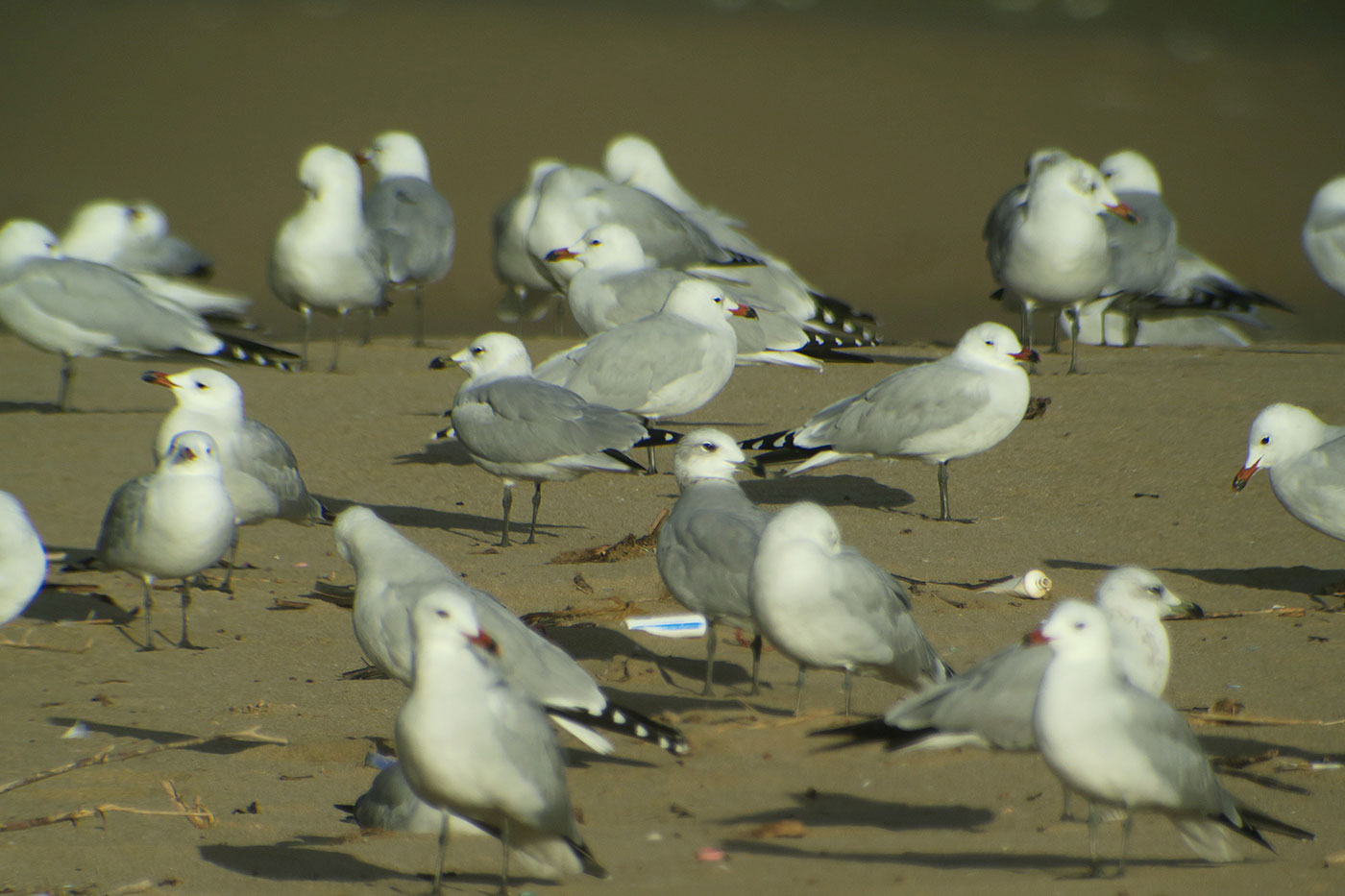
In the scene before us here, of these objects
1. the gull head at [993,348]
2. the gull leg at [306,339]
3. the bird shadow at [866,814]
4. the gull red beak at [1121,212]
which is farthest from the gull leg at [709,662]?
the gull leg at [306,339]

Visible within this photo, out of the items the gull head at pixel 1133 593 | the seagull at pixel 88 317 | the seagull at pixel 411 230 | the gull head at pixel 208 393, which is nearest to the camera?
the gull head at pixel 1133 593

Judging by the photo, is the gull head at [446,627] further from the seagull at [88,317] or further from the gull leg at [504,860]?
the seagull at [88,317]

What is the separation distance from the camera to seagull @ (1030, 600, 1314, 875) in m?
3.49

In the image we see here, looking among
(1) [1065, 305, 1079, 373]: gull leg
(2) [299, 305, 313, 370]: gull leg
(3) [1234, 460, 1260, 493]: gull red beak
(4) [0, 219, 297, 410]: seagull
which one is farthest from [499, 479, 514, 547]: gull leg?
(1) [1065, 305, 1079, 373]: gull leg

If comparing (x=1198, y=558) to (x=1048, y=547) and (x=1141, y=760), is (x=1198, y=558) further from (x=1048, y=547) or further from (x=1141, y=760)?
(x=1141, y=760)

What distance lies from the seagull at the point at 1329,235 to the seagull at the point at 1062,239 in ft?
5.49

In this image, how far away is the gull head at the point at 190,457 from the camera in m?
5.93

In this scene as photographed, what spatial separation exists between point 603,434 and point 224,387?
1.73 m

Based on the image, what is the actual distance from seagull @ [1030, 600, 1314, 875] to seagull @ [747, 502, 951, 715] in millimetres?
1042

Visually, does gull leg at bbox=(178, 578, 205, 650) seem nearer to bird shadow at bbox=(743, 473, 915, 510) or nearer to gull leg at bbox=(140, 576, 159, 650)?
gull leg at bbox=(140, 576, 159, 650)

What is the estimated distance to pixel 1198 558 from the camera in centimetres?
679

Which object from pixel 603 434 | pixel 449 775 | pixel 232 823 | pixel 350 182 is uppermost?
pixel 350 182

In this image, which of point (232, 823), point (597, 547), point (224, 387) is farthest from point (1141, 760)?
point (224, 387)

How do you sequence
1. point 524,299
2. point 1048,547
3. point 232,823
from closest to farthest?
point 232,823 → point 1048,547 → point 524,299
